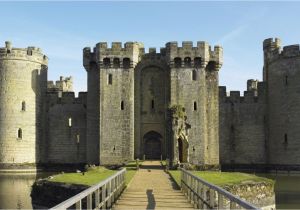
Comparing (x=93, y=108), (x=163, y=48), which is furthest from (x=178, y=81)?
(x=93, y=108)

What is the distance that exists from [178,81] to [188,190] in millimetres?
26284

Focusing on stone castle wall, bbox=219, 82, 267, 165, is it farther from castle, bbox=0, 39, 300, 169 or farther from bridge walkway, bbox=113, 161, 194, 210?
bridge walkway, bbox=113, 161, 194, 210

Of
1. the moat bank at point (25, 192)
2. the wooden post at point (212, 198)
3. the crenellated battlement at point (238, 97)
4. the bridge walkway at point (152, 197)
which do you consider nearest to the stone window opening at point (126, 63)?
the crenellated battlement at point (238, 97)

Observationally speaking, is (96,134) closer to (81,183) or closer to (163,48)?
(163,48)

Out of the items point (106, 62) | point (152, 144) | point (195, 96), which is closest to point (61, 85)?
point (106, 62)

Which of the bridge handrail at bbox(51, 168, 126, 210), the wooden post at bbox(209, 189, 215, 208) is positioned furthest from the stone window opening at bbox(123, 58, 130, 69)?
the wooden post at bbox(209, 189, 215, 208)

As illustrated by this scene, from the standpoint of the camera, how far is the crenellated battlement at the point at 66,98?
51.1 meters

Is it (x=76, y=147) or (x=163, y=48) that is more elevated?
(x=163, y=48)

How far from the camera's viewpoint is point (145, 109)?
47062 mm

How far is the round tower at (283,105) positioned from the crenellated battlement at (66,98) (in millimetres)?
19246

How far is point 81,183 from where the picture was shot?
2369 centimetres

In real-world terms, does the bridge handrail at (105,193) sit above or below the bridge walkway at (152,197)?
above

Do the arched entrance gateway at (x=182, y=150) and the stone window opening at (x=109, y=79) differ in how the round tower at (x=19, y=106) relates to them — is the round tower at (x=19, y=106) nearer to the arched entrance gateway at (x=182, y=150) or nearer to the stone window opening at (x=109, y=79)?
the stone window opening at (x=109, y=79)

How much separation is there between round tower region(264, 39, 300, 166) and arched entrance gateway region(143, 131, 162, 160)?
11.3 meters
